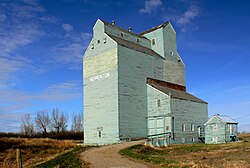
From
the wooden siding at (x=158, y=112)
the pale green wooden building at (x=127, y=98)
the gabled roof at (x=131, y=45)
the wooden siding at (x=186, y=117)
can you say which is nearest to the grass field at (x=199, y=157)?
the pale green wooden building at (x=127, y=98)

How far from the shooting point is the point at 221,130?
3722 centimetres

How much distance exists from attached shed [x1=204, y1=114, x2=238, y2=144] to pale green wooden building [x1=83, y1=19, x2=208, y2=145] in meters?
3.24

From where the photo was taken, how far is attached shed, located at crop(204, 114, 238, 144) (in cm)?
3706

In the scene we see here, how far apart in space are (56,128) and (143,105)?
48549 mm

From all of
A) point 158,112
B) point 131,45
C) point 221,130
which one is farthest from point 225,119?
point 131,45

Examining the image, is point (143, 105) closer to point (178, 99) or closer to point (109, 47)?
point (178, 99)

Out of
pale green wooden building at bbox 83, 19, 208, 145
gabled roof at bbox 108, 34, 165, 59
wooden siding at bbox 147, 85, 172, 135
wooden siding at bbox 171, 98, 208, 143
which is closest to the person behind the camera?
pale green wooden building at bbox 83, 19, 208, 145

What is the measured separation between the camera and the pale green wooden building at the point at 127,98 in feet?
123

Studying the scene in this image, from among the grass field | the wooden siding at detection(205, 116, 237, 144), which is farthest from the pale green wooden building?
the grass field

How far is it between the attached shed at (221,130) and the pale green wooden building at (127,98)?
3.24 m

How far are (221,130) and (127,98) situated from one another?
12.3m

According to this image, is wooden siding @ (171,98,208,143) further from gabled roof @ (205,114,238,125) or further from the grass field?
the grass field

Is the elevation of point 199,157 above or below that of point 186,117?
below

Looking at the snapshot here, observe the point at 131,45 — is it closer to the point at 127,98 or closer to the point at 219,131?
the point at 127,98
